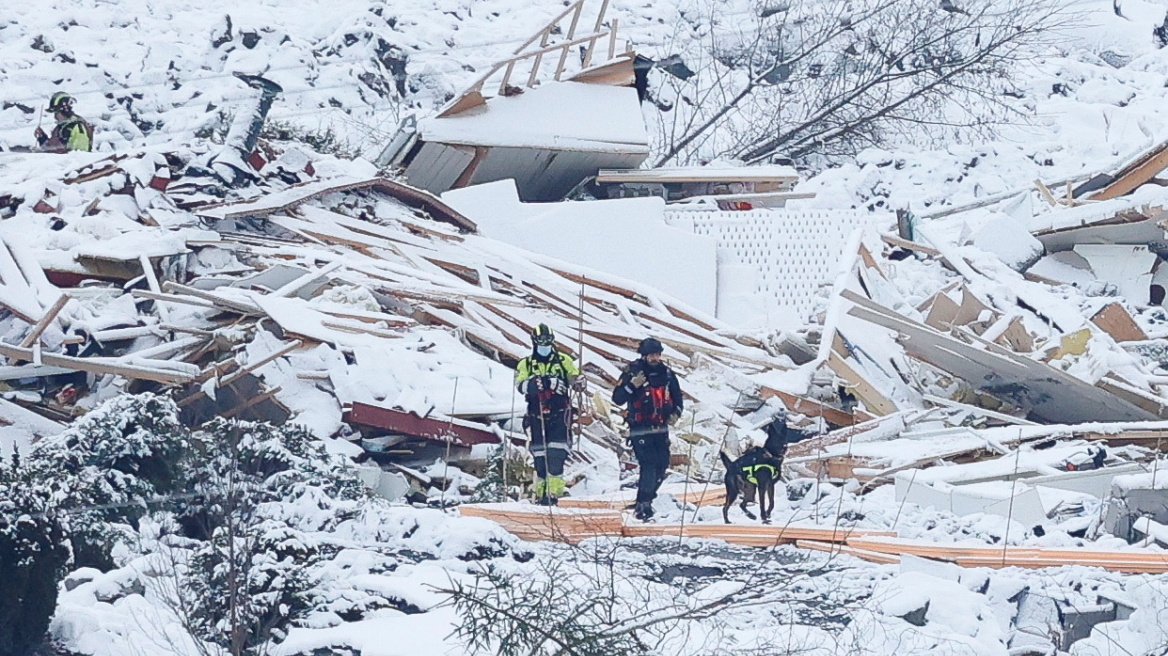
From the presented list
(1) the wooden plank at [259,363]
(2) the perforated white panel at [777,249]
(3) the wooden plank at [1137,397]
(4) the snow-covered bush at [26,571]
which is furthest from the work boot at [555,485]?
(2) the perforated white panel at [777,249]

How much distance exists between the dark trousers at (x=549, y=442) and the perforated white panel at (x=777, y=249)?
5.22 meters

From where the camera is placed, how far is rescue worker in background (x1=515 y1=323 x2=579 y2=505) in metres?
8.83

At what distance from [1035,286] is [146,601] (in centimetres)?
1026

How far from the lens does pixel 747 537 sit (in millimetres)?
7812

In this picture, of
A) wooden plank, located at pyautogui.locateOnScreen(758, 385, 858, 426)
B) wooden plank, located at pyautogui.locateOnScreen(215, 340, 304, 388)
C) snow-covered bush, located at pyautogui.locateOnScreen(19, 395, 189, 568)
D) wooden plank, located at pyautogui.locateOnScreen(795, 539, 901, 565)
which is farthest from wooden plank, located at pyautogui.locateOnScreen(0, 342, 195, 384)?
wooden plank, located at pyautogui.locateOnScreen(795, 539, 901, 565)

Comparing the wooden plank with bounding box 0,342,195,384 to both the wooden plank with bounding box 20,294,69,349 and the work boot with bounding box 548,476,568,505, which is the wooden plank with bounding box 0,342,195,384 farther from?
the work boot with bounding box 548,476,568,505

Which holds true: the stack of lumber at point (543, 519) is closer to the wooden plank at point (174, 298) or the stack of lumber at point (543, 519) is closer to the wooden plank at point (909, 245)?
the wooden plank at point (174, 298)

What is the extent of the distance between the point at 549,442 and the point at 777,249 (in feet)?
20.0

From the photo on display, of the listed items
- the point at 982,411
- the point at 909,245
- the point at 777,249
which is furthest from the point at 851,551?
the point at 909,245

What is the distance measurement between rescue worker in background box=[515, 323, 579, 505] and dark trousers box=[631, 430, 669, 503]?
51cm

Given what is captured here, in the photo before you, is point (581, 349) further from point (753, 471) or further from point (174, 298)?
point (174, 298)

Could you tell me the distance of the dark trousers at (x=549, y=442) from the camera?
896cm

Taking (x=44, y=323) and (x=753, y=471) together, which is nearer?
(x=753, y=471)

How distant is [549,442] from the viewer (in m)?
9.03
